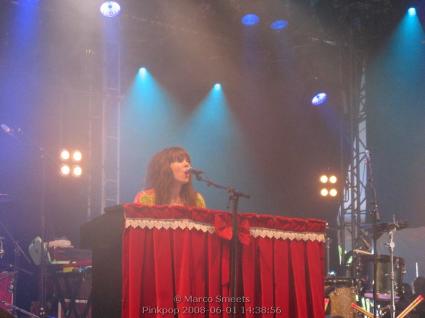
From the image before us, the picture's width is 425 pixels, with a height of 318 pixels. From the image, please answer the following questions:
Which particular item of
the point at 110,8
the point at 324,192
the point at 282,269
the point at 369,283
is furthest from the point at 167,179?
the point at 324,192

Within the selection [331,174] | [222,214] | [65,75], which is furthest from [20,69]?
[222,214]

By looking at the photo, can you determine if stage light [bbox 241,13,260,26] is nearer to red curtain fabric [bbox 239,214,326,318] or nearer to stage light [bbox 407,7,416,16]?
stage light [bbox 407,7,416,16]

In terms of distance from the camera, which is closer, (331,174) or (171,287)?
(171,287)

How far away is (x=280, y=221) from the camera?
438cm

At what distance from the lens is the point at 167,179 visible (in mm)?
5281

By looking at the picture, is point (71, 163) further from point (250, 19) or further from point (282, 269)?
point (282, 269)

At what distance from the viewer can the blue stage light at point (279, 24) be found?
11.9 m

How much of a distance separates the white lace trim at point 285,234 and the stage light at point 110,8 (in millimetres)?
→ 7368

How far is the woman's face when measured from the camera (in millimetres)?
5203

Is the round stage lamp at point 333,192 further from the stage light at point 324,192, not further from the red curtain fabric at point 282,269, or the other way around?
the red curtain fabric at point 282,269

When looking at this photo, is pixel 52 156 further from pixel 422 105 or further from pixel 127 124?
pixel 422 105

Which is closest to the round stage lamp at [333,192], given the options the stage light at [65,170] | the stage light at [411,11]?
the stage light at [411,11]

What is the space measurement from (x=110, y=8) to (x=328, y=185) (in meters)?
5.87

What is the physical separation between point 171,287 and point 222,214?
2.16 ft
